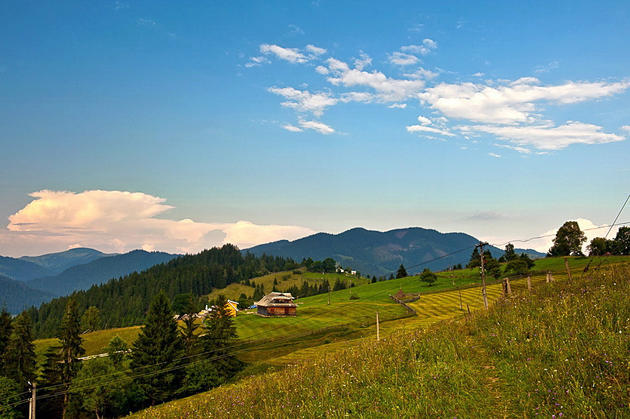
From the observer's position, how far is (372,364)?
11.9 m

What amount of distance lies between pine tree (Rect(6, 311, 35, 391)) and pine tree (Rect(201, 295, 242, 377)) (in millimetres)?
29311

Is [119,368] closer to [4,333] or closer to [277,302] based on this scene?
[4,333]

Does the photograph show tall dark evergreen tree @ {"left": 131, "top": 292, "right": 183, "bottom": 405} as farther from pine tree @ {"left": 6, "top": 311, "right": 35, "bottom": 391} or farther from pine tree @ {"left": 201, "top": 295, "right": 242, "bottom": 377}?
pine tree @ {"left": 6, "top": 311, "right": 35, "bottom": 391}

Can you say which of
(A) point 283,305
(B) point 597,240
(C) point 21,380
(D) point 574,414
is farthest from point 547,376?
(B) point 597,240

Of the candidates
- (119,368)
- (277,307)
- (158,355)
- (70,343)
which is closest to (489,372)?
(158,355)

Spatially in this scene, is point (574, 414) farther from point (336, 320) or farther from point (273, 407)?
point (336, 320)

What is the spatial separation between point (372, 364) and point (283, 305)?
11382 cm

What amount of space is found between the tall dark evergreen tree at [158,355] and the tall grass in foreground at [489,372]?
A: 167 feet

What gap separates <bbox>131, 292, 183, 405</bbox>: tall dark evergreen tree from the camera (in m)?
57.6

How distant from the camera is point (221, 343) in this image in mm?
62750

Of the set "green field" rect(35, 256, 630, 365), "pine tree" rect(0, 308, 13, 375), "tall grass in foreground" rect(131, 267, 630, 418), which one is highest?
"tall grass in foreground" rect(131, 267, 630, 418)

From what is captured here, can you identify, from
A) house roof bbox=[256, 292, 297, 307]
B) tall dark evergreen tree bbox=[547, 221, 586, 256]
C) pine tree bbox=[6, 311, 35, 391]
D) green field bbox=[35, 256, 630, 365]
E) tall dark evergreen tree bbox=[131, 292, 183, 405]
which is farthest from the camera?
tall dark evergreen tree bbox=[547, 221, 586, 256]

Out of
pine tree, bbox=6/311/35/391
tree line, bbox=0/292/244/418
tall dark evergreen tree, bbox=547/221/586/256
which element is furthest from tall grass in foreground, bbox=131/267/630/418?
tall dark evergreen tree, bbox=547/221/586/256

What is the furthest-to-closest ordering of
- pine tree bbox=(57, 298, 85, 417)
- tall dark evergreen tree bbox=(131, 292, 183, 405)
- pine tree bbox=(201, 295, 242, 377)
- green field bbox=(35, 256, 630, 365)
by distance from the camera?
green field bbox=(35, 256, 630, 365)
pine tree bbox=(57, 298, 85, 417)
pine tree bbox=(201, 295, 242, 377)
tall dark evergreen tree bbox=(131, 292, 183, 405)
